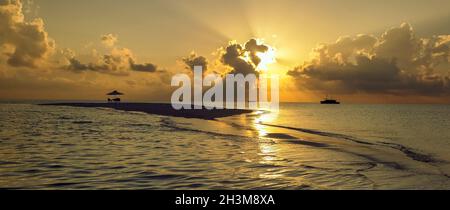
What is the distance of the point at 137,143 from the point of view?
2831 cm

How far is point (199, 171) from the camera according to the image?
17344 mm

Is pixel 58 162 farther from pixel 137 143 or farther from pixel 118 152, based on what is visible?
pixel 137 143

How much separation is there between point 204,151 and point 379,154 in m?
Result: 11.9

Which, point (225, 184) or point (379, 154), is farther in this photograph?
point (379, 154)
